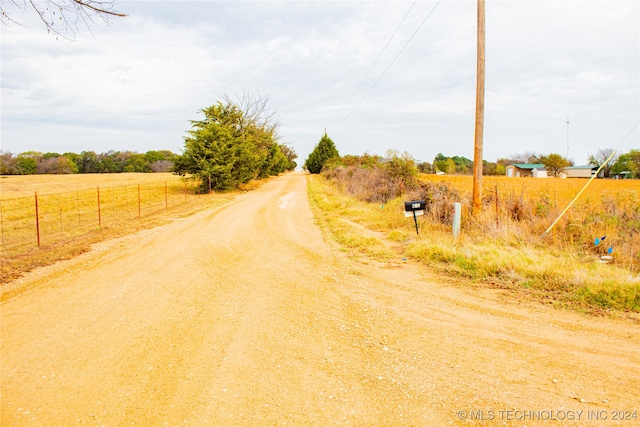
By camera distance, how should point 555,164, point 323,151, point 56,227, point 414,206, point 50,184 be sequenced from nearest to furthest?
1. point 414,206
2. point 56,227
3. point 50,184
4. point 323,151
5. point 555,164

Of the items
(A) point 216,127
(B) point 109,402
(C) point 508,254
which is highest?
(A) point 216,127

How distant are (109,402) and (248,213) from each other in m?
14.1

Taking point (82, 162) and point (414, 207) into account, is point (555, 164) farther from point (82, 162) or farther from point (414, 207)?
point (82, 162)

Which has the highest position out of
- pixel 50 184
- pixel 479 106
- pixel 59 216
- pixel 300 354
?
pixel 479 106

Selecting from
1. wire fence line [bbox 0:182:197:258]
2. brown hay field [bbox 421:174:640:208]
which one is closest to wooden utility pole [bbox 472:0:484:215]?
brown hay field [bbox 421:174:640:208]

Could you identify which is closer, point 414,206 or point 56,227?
point 414,206

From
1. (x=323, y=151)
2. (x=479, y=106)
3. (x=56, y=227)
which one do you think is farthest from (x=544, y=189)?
(x=323, y=151)

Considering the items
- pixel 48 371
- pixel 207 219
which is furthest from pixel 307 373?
pixel 207 219

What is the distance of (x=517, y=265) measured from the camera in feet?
21.8

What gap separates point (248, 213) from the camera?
680 inches

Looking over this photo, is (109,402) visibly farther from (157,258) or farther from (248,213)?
(248,213)

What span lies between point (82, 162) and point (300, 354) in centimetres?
9340

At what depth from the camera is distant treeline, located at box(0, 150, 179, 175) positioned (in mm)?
62750

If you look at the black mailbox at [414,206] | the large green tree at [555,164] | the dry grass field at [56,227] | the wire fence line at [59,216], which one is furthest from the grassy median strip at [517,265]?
the large green tree at [555,164]
